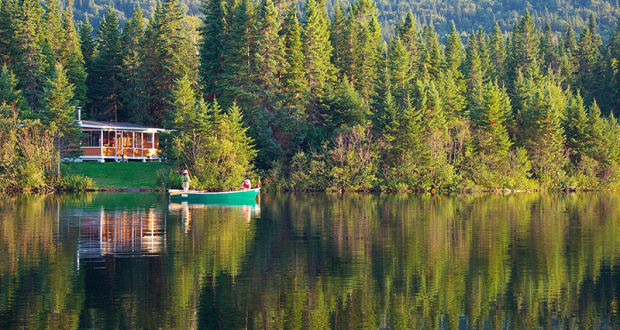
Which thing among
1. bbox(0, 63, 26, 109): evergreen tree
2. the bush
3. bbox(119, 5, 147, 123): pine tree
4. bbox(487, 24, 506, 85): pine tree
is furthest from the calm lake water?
bbox(487, 24, 506, 85): pine tree

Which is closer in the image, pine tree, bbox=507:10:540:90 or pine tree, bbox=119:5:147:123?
pine tree, bbox=119:5:147:123

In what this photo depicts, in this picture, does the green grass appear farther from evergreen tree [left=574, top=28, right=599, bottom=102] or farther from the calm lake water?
evergreen tree [left=574, top=28, right=599, bottom=102]

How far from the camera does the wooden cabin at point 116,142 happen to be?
213 ft

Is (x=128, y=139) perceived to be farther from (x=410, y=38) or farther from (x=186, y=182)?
(x=410, y=38)

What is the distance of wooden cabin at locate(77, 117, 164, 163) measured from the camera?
213 ft

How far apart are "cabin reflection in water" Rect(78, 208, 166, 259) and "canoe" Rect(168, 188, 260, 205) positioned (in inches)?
362

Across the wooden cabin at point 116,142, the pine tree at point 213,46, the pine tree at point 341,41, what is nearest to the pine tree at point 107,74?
the pine tree at point 213,46

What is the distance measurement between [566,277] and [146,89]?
64.3 meters

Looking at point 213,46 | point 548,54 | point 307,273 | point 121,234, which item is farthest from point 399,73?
point 307,273

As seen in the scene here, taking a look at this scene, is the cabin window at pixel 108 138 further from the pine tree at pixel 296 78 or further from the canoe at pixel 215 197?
the canoe at pixel 215 197

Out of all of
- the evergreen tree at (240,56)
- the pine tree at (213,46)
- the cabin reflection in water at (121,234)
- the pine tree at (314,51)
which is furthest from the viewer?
the pine tree at (213,46)

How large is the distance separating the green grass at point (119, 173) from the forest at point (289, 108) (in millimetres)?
2012

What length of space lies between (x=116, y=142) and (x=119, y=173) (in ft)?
23.2

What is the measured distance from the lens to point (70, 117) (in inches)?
2372
